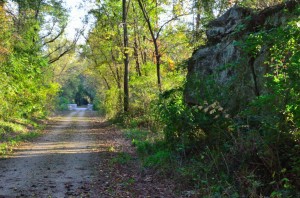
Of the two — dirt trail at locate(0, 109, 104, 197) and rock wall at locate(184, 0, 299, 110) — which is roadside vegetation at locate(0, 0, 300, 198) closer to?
rock wall at locate(184, 0, 299, 110)

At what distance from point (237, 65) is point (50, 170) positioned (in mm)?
5823

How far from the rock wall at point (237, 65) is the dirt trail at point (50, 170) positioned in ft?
12.3

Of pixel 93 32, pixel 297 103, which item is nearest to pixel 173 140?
pixel 297 103

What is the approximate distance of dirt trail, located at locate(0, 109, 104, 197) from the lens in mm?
7100

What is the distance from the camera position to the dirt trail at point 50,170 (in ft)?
23.3

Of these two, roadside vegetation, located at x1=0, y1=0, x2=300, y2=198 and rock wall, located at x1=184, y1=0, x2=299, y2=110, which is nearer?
roadside vegetation, located at x1=0, y1=0, x2=300, y2=198

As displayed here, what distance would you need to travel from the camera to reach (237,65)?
799 centimetres

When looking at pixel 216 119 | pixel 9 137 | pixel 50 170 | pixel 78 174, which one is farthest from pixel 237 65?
pixel 9 137

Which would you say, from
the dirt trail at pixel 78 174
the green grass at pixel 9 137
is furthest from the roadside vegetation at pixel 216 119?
the dirt trail at pixel 78 174

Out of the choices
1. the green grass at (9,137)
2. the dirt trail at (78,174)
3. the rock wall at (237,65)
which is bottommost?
the dirt trail at (78,174)

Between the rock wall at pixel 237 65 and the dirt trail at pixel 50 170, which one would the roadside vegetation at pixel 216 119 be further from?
the dirt trail at pixel 50 170

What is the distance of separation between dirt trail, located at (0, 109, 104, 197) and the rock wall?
148 inches

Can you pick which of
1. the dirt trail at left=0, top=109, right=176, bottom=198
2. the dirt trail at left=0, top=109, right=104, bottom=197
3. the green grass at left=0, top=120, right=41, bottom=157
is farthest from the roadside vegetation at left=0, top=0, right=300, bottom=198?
the dirt trail at left=0, top=109, right=104, bottom=197

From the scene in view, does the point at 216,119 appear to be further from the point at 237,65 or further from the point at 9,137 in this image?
the point at 9,137
